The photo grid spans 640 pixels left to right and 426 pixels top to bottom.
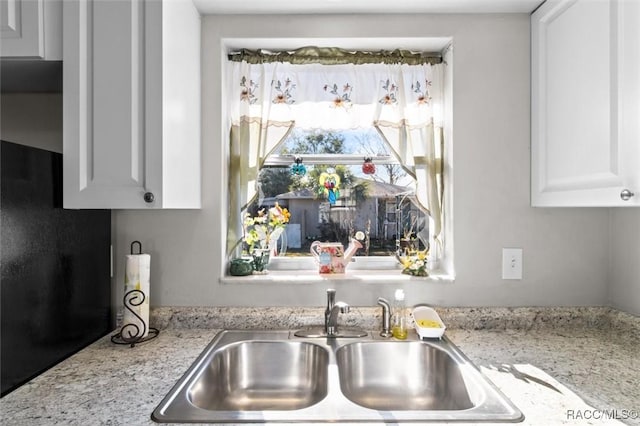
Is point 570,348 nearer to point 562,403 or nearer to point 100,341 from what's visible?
point 562,403

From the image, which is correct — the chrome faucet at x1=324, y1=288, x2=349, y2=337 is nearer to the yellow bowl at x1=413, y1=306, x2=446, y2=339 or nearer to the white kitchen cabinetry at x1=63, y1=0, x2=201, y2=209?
the yellow bowl at x1=413, y1=306, x2=446, y2=339

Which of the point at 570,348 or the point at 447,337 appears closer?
the point at 570,348

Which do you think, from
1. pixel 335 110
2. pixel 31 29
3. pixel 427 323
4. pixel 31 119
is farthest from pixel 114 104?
pixel 427 323

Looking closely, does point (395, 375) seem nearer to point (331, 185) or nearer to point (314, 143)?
point (331, 185)

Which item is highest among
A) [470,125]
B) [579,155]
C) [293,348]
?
[470,125]

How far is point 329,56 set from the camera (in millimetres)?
1750

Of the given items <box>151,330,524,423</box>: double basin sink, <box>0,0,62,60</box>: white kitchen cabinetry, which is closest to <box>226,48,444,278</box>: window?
<box>151,330,524,423</box>: double basin sink

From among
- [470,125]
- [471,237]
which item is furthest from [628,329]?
[470,125]

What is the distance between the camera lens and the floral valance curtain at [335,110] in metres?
1.74

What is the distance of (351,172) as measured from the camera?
187 cm

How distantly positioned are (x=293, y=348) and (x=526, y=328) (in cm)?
97

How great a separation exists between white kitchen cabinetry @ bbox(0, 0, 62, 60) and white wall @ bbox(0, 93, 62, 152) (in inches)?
18.5

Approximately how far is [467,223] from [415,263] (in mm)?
280

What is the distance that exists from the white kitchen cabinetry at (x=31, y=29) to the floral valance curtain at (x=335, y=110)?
67 cm
